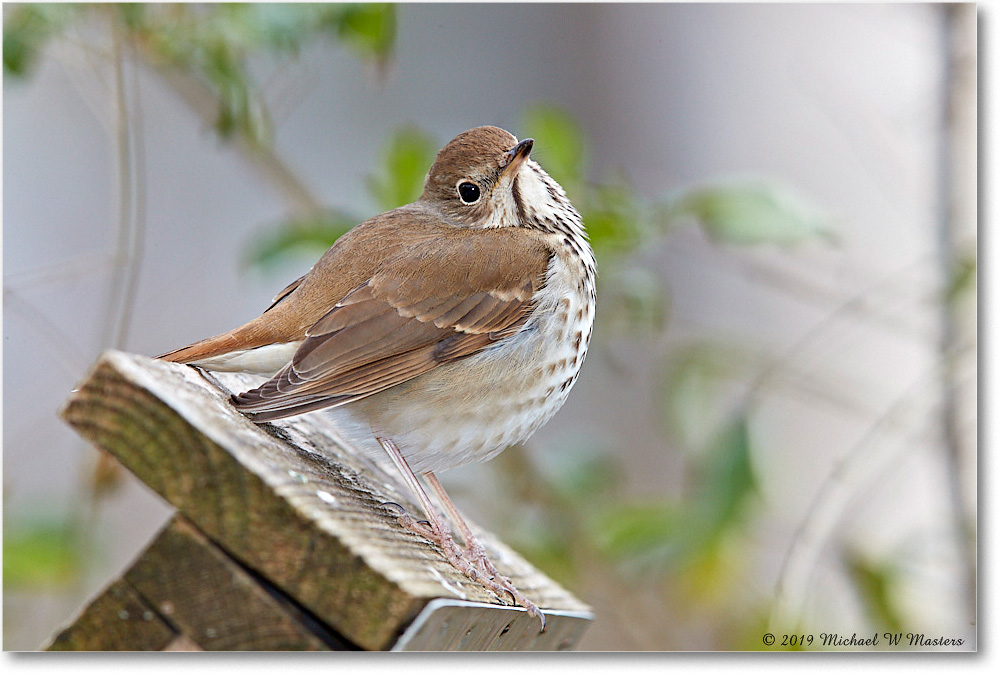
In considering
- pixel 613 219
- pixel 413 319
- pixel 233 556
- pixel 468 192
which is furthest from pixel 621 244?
pixel 233 556

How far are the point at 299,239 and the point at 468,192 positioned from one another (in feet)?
2.28

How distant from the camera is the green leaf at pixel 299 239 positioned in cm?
263

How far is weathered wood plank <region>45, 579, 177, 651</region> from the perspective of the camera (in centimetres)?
158

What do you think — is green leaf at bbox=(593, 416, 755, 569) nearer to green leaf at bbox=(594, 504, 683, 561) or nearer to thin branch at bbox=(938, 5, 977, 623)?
green leaf at bbox=(594, 504, 683, 561)

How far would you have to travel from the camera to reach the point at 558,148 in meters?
2.67

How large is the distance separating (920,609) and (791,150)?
1.33m

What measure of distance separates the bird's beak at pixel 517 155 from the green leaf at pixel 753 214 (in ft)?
2.22

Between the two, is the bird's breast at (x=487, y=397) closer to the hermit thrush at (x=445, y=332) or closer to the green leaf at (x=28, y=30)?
the hermit thrush at (x=445, y=332)

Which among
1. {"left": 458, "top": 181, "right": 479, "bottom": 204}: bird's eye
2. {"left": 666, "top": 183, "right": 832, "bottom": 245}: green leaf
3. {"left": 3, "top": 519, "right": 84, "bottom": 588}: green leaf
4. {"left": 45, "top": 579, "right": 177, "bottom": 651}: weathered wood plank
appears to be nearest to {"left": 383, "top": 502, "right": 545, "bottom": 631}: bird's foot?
{"left": 45, "top": 579, "right": 177, "bottom": 651}: weathered wood plank

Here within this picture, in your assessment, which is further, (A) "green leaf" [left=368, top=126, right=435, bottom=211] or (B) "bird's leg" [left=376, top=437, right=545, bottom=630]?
(A) "green leaf" [left=368, top=126, right=435, bottom=211]

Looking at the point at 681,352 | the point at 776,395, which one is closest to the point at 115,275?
the point at 681,352

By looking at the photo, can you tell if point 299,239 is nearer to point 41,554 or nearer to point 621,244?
point 621,244

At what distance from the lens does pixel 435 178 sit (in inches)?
83.7

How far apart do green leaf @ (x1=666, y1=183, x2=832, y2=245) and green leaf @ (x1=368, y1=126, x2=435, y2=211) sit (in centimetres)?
64
